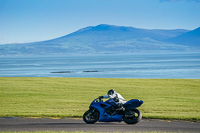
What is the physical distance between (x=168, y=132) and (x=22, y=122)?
6.20 metres

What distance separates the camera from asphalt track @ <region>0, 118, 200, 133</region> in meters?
12.4

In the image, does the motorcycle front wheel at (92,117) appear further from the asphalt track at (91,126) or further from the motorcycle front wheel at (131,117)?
the motorcycle front wheel at (131,117)

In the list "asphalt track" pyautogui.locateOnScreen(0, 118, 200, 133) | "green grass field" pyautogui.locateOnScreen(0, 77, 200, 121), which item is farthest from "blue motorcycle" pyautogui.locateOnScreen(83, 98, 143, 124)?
"green grass field" pyautogui.locateOnScreen(0, 77, 200, 121)

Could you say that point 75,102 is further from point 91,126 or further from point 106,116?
point 91,126

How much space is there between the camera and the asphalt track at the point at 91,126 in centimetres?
1243

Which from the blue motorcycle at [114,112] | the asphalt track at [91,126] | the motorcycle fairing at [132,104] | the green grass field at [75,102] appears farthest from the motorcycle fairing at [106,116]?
the green grass field at [75,102]

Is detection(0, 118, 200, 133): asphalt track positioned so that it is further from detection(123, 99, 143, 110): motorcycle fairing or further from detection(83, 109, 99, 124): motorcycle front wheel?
detection(123, 99, 143, 110): motorcycle fairing

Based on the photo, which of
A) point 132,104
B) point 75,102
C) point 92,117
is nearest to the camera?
point 132,104

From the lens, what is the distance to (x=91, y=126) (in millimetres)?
13125

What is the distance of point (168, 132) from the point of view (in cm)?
1166

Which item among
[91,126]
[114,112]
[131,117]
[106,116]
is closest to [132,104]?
[131,117]

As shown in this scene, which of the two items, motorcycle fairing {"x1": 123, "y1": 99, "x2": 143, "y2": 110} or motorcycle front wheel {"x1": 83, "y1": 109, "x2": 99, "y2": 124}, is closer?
motorcycle fairing {"x1": 123, "y1": 99, "x2": 143, "y2": 110}

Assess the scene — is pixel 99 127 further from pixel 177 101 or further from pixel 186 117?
pixel 177 101

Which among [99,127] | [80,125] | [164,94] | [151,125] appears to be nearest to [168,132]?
[151,125]
